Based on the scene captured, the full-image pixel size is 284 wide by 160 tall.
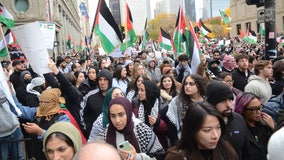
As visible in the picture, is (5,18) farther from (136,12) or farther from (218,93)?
(136,12)

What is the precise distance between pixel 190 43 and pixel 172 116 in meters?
3.88

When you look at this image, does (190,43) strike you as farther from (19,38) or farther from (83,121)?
(19,38)

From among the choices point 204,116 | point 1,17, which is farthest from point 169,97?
point 1,17

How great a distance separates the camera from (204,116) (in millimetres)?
2695

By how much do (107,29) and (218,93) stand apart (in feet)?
19.5

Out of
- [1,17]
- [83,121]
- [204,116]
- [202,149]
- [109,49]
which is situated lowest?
[83,121]

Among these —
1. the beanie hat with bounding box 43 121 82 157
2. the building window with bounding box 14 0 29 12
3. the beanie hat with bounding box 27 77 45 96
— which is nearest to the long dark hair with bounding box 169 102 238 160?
the beanie hat with bounding box 43 121 82 157

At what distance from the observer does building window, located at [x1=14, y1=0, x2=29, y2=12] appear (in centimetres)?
2814

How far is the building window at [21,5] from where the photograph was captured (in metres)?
28.1

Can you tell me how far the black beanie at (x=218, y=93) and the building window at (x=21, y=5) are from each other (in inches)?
1089

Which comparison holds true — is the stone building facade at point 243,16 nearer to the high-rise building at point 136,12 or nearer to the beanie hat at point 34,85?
the beanie hat at point 34,85

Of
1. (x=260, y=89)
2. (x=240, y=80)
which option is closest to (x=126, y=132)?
(x=260, y=89)

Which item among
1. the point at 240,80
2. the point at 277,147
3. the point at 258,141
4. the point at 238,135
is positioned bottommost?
the point at 258,141

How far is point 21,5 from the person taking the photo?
92.8ft
